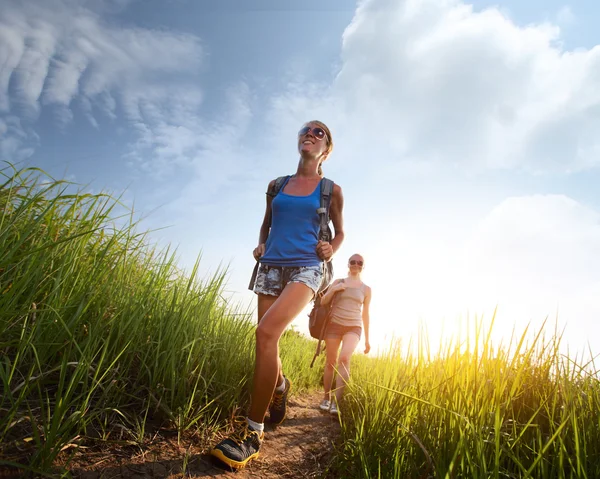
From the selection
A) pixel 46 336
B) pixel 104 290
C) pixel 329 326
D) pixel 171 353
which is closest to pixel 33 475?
pixel 46 336

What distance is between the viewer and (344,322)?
16.8 feet

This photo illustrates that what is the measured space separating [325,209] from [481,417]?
6.52 ft

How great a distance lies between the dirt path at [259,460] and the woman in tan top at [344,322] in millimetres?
885

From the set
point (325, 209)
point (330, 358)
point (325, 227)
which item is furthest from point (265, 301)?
point (330, 358)

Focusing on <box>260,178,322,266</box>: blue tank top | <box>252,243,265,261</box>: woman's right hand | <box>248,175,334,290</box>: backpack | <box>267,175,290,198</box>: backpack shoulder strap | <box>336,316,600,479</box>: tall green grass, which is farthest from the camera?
<box>267,175,290,198</box>: backpack shoulder strap

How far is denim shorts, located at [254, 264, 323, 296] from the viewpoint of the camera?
294 cm

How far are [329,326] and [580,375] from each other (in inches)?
126

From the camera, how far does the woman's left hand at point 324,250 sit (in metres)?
3.10

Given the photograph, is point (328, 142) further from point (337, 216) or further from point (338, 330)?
point (338, 330)

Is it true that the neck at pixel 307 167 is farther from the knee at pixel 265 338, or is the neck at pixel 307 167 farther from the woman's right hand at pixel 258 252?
the knee at pixel 265 338

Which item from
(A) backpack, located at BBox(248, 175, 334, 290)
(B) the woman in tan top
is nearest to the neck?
(A) backpack, located at BBox(248, 175, 334, 290)

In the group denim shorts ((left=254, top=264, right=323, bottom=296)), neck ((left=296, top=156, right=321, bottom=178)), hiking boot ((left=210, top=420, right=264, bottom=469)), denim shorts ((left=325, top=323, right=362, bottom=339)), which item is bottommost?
hiking boot ((left=210, top=420, right=264, bottom=469))

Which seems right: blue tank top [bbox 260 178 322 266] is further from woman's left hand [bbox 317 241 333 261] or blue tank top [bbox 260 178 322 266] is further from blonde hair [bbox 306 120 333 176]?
blonde hair [bbox 306 120 333 176]

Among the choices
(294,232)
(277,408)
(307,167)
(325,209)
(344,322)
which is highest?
(307,167)
